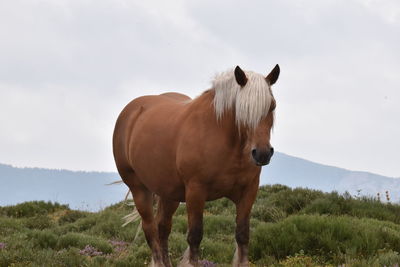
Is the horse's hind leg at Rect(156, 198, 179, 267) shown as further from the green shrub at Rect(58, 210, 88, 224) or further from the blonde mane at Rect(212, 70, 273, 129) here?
the green shrub at Rect(58, 210, 88, 224)

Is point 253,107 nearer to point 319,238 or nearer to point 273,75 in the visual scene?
point 273,75

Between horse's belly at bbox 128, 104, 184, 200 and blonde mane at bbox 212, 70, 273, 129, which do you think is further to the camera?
horse's belly at bbox 128, 104, 184, 200

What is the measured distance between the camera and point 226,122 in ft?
17.1

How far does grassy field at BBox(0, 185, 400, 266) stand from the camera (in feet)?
23.5

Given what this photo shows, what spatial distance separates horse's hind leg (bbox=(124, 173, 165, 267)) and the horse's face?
2.68 m

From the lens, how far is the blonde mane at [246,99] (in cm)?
477

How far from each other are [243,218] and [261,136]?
1120mm

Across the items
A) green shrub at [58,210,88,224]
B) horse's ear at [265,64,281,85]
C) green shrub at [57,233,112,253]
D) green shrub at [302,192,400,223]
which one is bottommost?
green shrub at [57,233,112,253]

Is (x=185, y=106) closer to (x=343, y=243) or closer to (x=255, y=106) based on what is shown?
(x=255, y=106)

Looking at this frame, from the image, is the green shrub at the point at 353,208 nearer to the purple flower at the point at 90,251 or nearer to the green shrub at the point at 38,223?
the purple flower at the point at 90,251

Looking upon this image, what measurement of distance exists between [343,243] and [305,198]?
4.69 metres

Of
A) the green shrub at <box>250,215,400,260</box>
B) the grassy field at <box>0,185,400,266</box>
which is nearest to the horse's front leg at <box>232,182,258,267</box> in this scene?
the grassy field at <box>0,185,400,266</box>

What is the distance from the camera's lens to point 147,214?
7.16 m

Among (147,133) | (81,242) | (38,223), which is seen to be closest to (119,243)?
(81,242)
